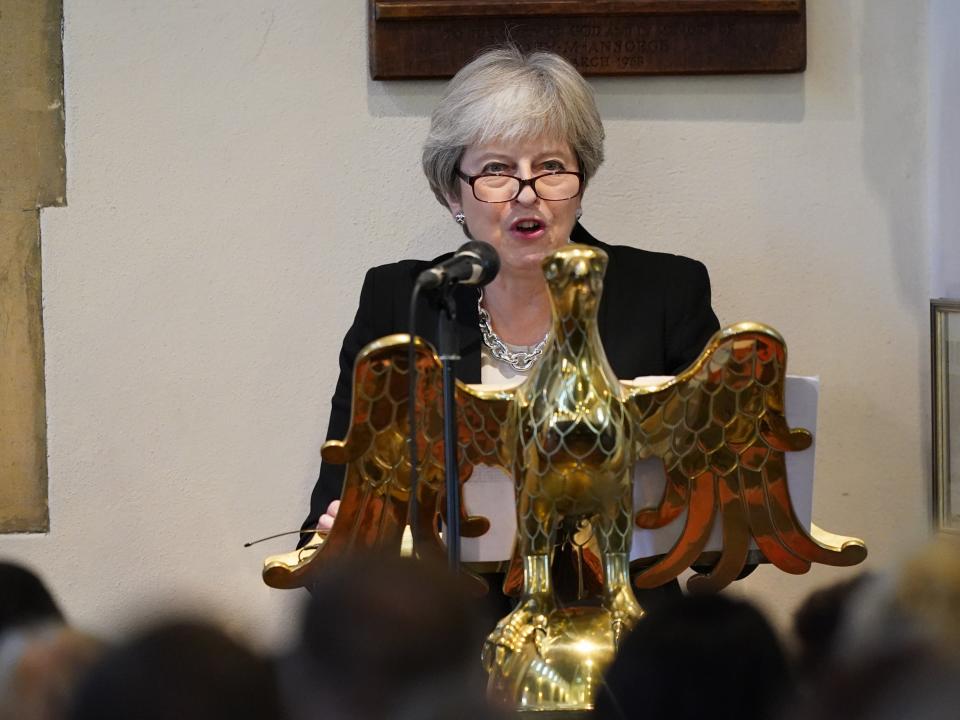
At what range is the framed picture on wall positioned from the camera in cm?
234

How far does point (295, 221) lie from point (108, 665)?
174cm

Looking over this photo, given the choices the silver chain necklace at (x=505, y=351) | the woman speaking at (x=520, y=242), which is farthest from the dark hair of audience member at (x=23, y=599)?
the silver chain necklace at (x=505, y=351)

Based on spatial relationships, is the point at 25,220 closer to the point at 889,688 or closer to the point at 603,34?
the point at 603,34

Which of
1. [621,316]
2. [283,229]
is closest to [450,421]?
[621,316]

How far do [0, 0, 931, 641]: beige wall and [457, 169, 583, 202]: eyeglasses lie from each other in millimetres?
376

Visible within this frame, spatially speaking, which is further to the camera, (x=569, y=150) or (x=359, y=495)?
(x=569, y=150)

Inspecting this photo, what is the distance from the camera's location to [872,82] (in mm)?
2391

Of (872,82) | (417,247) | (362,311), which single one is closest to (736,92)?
(872,82)

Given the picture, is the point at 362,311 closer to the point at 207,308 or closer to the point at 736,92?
the point at 207,308

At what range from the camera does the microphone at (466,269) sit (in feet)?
4.20

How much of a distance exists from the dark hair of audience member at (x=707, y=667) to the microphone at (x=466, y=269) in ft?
1.83

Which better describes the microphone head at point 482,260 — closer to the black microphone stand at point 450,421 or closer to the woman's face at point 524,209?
the black microphone stand at point 450,421

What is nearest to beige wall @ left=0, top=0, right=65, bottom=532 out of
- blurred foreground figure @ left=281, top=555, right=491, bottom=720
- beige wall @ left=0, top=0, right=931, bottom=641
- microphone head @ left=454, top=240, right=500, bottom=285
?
beige wall @ left=0, top=0, right=931, bottom=641

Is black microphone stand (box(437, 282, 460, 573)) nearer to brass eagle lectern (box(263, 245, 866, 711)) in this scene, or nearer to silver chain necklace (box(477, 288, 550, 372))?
brass eagle lectern (box(263, 245, 866, 711))
